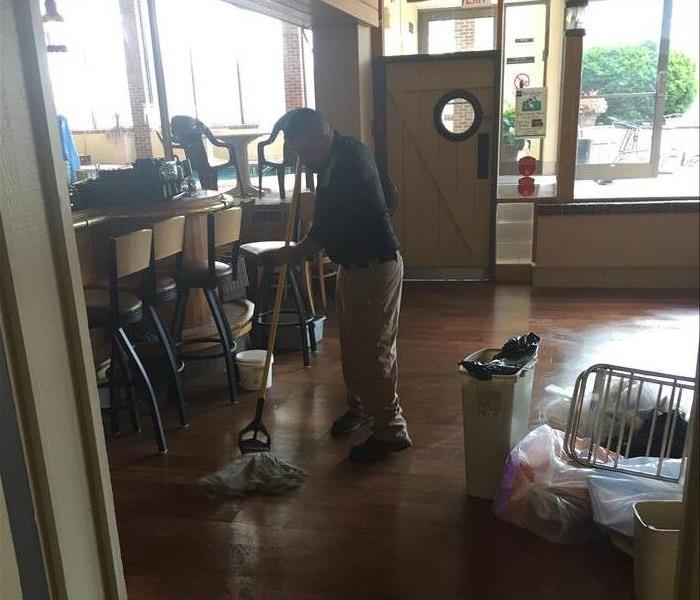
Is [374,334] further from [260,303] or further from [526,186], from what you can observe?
[526,186]

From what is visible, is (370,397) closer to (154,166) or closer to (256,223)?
(154,166)

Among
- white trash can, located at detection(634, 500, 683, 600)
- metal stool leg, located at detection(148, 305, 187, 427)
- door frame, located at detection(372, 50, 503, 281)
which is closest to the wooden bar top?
metal stool leg, located at detection(148, 305, 187, 427)

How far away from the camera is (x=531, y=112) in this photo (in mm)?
5289

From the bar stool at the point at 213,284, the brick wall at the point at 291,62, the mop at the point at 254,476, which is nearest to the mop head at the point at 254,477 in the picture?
the mop at the point at 254,476

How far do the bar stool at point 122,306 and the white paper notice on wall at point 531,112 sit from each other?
3572mm

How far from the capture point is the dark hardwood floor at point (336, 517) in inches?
81.1

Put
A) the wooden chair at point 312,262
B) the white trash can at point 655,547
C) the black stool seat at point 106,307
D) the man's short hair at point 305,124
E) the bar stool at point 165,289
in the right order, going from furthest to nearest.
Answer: the wooden chair at point 312,262
the bar stool at point 165,289
the black stool seat at point 106,307
the man's short hair at point 305,124
the white trash can at point 655,547

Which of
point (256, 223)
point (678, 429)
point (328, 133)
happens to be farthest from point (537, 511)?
point (256, 223)

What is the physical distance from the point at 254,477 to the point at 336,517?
0.41 m

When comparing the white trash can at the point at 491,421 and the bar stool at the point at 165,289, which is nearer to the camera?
the white trash can at the point at 491,421

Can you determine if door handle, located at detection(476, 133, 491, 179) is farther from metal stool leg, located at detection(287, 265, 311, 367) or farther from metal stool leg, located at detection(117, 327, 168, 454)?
metal stool leg, located at detection(117, 327, 168, 454)

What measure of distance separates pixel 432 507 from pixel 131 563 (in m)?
1.09

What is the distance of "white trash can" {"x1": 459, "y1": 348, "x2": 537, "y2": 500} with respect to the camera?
7.64 feet

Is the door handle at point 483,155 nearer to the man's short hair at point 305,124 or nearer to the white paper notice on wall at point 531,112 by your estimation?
the white paper notice on wall at point 531,112
